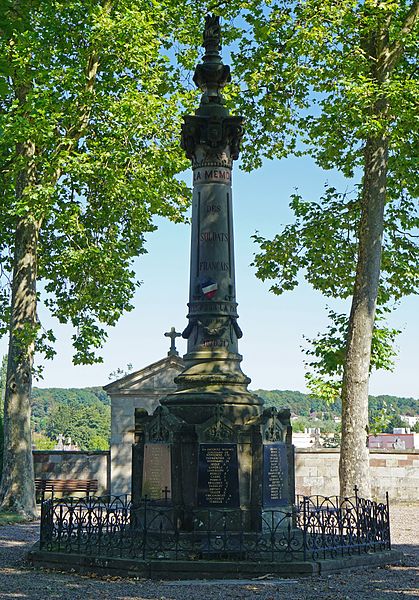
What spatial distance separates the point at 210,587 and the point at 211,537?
174 centimetres

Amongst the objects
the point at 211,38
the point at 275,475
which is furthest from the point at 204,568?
the point at 211,38

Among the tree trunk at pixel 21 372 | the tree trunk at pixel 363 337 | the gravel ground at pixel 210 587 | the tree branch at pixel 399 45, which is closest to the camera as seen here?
the gravel ground at pixel 210 587

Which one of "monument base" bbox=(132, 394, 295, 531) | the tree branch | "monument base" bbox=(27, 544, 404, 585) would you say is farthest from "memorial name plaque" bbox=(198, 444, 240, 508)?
the tree branch

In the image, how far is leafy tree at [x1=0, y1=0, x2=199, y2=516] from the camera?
65.4 feet

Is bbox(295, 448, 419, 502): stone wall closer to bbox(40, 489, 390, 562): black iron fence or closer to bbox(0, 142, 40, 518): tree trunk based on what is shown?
bbox(0, 142, 40, 518): tree trunk

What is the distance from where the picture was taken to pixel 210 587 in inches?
381

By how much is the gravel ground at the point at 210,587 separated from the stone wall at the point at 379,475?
530 inches

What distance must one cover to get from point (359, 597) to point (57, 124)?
1552 centimetres

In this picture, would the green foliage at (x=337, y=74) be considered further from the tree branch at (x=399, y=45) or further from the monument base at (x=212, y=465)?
the monument base at (x=212, y=465)

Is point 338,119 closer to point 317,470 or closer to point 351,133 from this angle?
point 351,133

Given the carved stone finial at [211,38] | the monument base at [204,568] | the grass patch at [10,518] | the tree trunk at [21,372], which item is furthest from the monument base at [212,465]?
the tree trunk at [21,372]

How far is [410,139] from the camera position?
65.1 feet

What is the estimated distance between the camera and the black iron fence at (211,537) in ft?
35.7

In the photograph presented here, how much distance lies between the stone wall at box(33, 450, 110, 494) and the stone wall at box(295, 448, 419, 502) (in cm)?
577
